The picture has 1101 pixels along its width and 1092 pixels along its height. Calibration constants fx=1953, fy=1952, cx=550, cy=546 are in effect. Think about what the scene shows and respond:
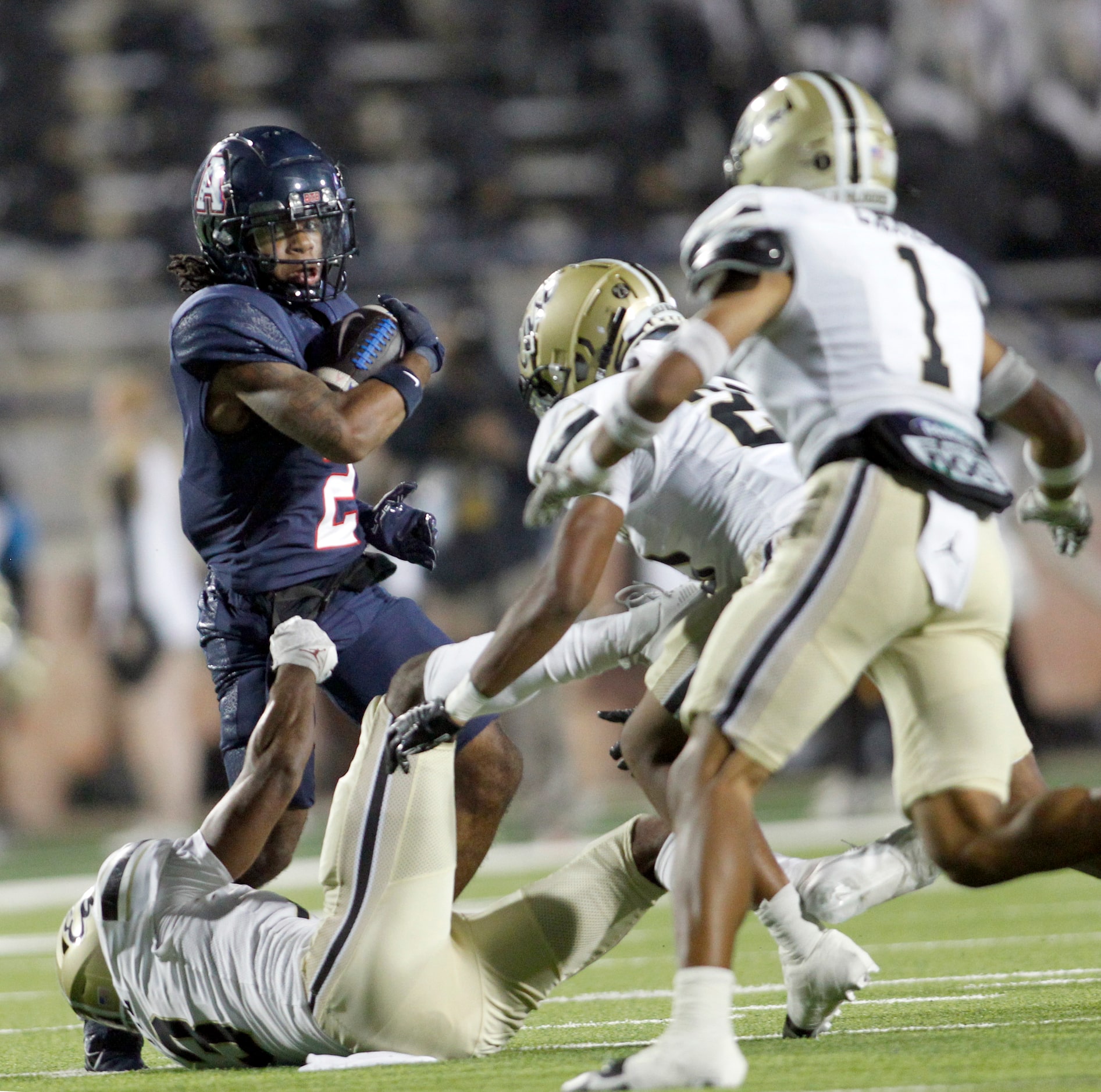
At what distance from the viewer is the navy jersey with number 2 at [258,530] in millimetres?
Answer: 3889

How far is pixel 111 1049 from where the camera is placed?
3.47 meters

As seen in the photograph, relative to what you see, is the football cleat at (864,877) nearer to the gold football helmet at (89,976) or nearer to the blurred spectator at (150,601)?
the gold football helmet at (89,976)

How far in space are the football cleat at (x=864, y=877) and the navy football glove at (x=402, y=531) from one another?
116cm

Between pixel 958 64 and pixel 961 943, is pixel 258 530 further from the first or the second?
pixel 958 64

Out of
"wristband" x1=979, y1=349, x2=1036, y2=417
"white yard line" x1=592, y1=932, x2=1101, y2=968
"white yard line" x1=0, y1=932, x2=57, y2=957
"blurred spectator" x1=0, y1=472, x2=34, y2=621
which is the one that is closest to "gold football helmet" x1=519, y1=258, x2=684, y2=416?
"wristband" x1=979, y1=349, x2=1036, y2=417

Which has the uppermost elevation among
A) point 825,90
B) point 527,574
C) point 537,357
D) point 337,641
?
point 825,90

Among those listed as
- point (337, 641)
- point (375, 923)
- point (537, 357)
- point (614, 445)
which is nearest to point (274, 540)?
point (337, 641)

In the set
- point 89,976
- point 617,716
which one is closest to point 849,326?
point 617,716

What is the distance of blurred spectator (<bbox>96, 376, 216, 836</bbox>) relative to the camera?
359 inches

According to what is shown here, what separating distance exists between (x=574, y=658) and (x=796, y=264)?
90cm

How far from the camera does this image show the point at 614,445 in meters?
2.74

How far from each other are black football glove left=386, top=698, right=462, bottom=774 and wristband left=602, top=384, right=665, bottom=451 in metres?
0.60

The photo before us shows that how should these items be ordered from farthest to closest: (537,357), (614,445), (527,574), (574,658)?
1. (527,574)
2. (537,357)
3. (574,658)
4. (614,445)

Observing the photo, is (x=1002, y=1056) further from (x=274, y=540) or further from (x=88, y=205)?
(x=88, y=205)
